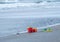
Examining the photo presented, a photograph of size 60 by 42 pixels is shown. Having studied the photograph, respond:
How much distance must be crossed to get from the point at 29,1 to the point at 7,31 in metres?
7.79

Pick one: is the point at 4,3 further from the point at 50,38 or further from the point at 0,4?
the point at 50,38

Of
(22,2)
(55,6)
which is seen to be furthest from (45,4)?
(22,2)

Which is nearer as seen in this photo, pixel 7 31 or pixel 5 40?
pixel 5 40

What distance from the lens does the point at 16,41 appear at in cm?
518

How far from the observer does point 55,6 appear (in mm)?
14219

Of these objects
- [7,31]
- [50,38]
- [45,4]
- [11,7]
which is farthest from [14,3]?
[50,38]

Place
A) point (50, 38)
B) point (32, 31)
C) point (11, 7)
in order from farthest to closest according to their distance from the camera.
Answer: point (11, 7) → point (32, 31) → point (50, 38)

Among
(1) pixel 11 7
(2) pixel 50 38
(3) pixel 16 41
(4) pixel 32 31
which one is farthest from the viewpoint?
(1) pixel 11 7

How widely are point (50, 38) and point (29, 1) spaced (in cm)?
894

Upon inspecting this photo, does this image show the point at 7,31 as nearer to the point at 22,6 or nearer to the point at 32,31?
the point at 32,31

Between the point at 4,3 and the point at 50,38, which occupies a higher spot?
the point at 4,3

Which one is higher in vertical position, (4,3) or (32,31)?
(4,3)

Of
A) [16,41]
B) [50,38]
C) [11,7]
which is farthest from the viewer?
[11,7]

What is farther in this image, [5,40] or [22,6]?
[22,6]
